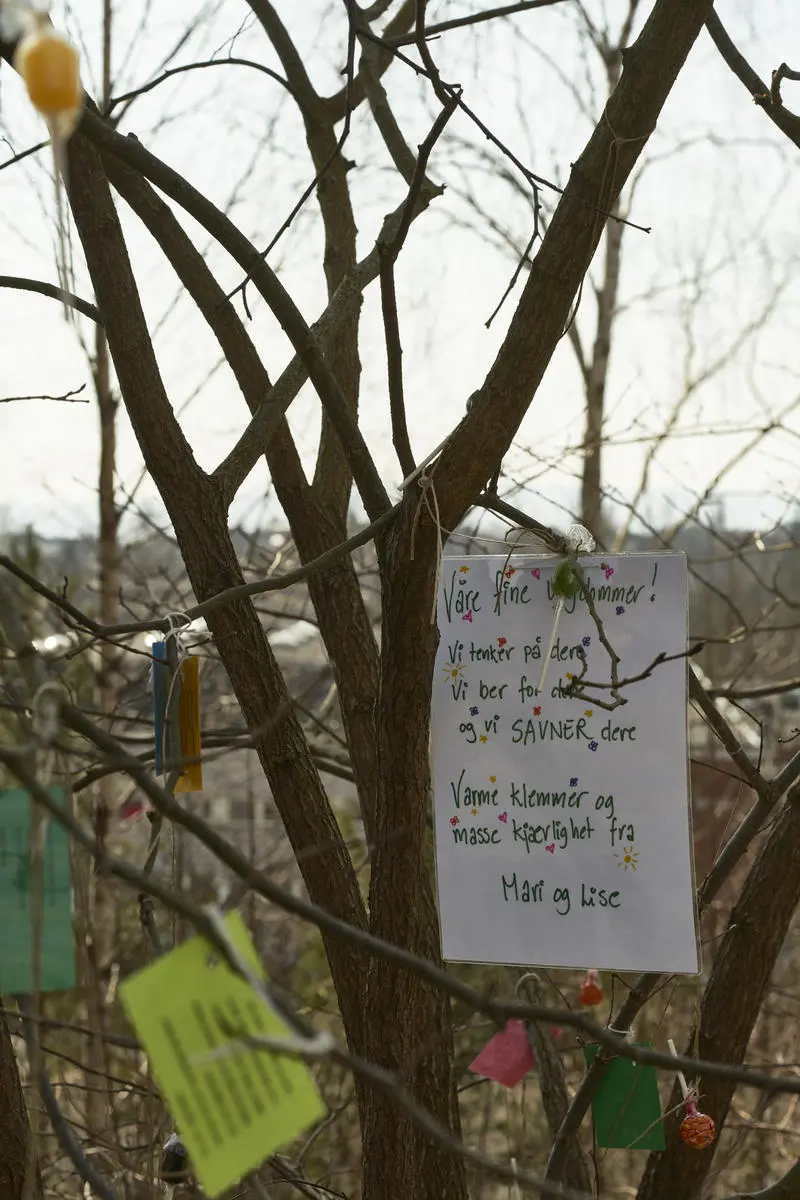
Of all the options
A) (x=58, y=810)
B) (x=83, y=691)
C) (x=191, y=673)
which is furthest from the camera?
(x=83, y=691)

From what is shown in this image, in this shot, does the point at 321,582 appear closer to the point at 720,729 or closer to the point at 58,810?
the point at 720,729

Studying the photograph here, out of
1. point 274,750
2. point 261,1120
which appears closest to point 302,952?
point 274,750

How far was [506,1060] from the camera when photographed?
3.99 ft

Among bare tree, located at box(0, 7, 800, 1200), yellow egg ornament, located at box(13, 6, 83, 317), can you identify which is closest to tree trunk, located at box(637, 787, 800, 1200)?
bare tree, located at box(0, 7, 800, 1200)

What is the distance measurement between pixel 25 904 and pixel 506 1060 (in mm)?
520

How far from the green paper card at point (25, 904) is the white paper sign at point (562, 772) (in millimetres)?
368

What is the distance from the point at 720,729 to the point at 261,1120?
0.82 meters

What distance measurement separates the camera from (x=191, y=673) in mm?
970

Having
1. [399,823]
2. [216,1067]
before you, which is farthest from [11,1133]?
[216,1067]

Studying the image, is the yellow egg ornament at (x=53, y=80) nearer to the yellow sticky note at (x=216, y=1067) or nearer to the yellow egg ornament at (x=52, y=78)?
the yellow egg ornament at (x=52, y=78)

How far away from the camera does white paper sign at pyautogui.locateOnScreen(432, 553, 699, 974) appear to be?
41.9 inches

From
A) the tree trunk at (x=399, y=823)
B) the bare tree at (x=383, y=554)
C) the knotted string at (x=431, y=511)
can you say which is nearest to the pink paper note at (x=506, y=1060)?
the bare tree at (x=383, y=554)

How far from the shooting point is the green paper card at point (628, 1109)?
1.15 meters

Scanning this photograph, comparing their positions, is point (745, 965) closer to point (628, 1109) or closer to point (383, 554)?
point (628, 1109)
